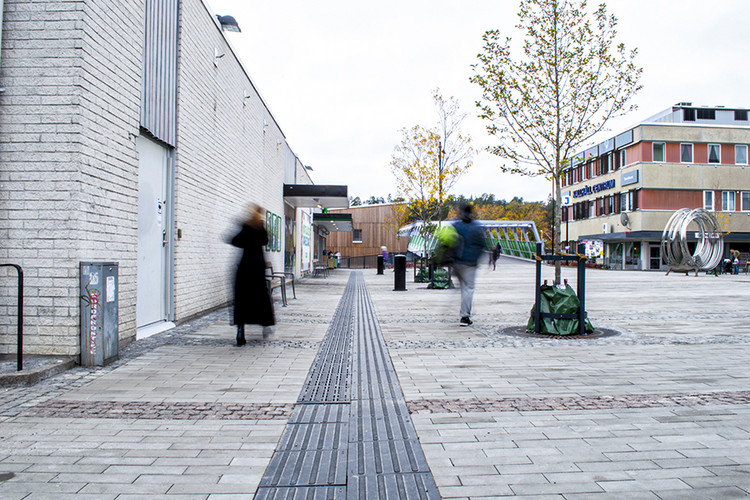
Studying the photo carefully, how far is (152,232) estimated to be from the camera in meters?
7.77

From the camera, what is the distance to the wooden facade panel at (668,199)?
44.5 metres

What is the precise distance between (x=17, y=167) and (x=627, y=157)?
4854cm

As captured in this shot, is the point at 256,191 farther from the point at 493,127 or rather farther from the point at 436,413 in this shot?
the point at 436,413

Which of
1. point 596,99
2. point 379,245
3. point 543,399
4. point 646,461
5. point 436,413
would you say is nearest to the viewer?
point 646,461

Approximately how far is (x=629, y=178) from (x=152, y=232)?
45415 millimetres

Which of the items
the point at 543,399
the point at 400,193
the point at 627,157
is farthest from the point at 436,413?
the point at 627,157

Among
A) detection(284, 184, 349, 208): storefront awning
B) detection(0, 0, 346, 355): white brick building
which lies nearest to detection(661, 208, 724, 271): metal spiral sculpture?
detection(284, 184, 349, 208): storefront awning

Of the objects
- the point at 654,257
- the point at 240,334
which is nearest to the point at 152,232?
the point at 240,334

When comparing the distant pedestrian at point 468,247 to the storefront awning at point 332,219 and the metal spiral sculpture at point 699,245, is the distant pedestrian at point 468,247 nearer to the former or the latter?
the storefront awning at point 332,219

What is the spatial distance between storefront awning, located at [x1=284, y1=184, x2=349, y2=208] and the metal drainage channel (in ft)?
47.3

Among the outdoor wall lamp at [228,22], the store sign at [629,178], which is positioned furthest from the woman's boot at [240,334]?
the store sign at [629,178]

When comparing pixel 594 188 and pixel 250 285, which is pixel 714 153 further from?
pixel 250 285

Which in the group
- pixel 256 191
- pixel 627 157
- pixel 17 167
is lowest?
pixel 17 167

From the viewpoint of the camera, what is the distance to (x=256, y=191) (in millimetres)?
15242
